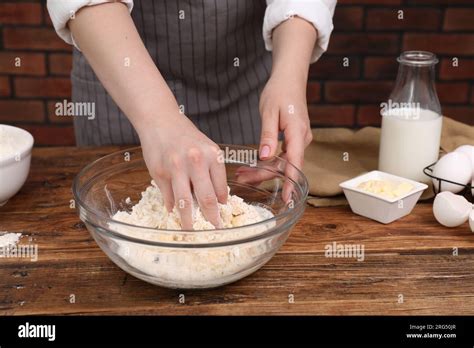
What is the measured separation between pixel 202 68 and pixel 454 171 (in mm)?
674

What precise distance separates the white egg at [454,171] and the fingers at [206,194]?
54 cm

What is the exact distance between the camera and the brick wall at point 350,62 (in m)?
2.66

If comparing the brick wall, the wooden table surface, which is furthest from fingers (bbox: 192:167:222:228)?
the brick wall

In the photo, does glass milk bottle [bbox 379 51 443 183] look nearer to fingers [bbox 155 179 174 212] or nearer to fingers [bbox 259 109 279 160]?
fingers [bbox 259 109 279 160]

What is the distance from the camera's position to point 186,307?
99 cm

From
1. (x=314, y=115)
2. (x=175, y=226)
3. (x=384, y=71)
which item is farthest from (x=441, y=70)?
(x=175, y=226)

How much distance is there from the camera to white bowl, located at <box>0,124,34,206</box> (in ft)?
4.04

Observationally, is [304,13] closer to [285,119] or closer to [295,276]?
[285,119]

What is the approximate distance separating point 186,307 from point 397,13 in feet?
6.55

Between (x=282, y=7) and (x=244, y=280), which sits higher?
(x=282, y=7)

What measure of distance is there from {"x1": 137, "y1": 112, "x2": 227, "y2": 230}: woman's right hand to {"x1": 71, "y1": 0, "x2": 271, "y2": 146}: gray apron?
62cm

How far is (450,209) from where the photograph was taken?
3.98 ft

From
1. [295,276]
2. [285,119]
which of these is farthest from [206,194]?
[285,119]

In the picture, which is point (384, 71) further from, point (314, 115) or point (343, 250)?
point (343, 250)
